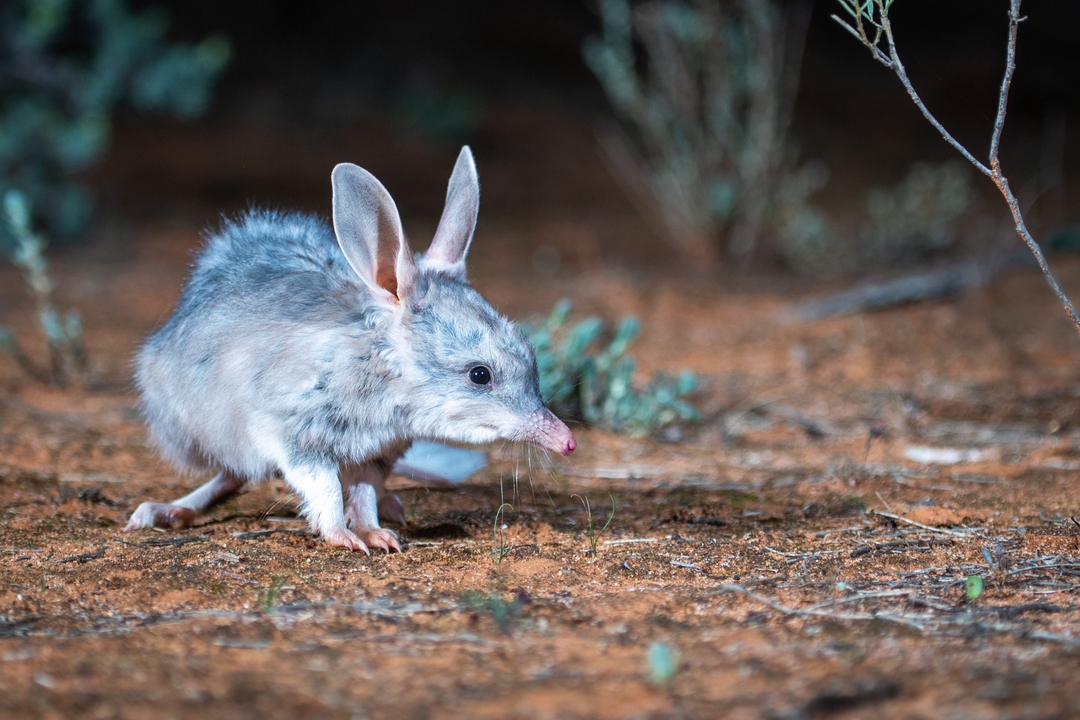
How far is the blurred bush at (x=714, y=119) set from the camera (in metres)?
7.92

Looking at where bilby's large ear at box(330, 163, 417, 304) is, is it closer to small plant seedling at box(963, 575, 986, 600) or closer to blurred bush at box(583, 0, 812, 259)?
small plant seedling at box(963, 575, 986, 600)

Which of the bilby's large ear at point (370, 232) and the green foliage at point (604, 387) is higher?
the bilby's large ear at point (370, 232)

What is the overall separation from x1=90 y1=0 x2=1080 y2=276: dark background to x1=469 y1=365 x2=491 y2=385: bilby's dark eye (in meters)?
5.74

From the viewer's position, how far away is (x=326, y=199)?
34.6ft

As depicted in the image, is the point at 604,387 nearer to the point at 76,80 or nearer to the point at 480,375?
the point at 480,375

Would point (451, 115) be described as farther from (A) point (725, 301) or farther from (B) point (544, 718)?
(B) point (544, 718)

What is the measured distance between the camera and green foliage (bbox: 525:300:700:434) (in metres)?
4.95

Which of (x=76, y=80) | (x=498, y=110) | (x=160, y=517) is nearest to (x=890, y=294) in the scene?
(x=160, y=517)

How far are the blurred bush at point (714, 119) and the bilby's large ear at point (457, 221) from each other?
4084 mm

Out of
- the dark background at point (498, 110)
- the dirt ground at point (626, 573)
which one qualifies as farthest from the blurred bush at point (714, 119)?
the dirt ground at point (626, 573)

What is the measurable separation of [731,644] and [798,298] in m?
5.34

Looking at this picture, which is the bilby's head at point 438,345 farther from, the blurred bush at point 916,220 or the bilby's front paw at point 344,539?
the blurred bush at point 916,220

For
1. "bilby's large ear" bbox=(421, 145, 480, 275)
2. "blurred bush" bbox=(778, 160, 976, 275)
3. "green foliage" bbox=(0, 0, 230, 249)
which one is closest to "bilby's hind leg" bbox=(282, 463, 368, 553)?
"bilby's large ear" bbox=(421, 145, 480, 275)

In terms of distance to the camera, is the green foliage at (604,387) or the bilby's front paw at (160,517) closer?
the bilby's front paw at (160,517)
